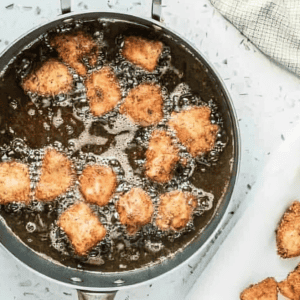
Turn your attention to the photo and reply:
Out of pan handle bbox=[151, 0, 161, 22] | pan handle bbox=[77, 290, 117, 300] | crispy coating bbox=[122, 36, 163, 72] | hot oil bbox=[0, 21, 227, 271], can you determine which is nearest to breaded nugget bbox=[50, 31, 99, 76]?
hot oil bbox=[0, 21, 227, 271]

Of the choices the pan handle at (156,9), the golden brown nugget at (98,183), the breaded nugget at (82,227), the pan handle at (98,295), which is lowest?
the pan handle at (98,295)

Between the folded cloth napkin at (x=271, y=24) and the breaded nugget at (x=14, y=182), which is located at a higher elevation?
the folded cloth napkin at (x=271, y=24)

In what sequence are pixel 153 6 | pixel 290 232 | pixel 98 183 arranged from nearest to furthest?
pixel 153 6 → pixel 98 183 → pixel 290 232

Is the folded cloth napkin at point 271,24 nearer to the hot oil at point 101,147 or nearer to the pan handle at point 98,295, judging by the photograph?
the hot oil at point 101,147

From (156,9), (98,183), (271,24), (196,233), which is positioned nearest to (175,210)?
(196,233)

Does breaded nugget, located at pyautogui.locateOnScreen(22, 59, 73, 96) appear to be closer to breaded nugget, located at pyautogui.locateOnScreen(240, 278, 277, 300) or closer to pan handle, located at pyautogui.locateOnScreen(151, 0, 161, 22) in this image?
pan handle, located at pyautogui.locateOnScreen(151, 0, 161, 22)

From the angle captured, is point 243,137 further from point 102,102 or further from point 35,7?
point 35,7

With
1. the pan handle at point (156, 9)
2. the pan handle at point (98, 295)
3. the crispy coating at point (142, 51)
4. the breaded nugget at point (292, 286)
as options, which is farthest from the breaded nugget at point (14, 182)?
the breaded nugget at point (292, 286)

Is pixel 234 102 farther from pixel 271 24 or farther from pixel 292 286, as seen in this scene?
pixel 292 286

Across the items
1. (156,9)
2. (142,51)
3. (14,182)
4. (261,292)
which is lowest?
(261,292)
